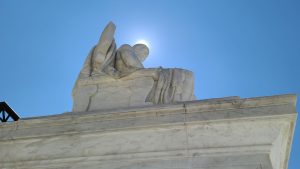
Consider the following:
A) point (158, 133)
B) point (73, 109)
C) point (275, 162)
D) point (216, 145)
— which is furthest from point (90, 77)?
point (275, 162)

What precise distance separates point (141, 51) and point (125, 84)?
159cm

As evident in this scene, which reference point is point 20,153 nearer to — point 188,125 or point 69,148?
point 69,148

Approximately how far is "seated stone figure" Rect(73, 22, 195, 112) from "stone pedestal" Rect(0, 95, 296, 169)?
2.77 ft

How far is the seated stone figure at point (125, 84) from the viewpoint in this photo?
22.9 ft

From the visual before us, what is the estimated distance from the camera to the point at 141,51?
8617mm

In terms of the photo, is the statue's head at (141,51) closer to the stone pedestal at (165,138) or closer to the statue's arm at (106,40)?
the statue's arm at (106,40)

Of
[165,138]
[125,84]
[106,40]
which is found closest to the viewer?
[165,138]

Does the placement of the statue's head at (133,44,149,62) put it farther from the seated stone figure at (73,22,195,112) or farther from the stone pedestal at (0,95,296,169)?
the stone pedestal at (0,95,296,169)

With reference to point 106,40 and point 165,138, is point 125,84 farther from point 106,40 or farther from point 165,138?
point 165,138

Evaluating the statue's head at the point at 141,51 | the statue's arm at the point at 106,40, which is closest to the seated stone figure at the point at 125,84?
the statue's arm at the point at 106,40

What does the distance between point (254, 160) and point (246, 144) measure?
0.27m

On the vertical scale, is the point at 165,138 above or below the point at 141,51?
below

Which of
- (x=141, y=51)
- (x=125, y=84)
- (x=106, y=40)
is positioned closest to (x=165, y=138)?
(x=125, y=84)

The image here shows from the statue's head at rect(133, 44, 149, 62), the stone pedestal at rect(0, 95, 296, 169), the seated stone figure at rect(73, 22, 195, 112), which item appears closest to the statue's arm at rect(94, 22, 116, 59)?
the seated stone figure at rect(73, 22, 195, 112)
